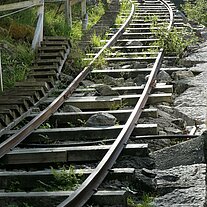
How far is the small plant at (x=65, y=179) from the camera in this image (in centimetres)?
507

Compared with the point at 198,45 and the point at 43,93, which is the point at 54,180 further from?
the point at 198,45

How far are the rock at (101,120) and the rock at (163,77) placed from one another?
2.47m

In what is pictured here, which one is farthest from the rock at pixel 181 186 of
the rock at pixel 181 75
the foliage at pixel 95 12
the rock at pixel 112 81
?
the foliage at pixel 95 12

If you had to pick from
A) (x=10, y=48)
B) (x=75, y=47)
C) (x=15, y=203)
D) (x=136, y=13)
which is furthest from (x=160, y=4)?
(x=15, y=203)

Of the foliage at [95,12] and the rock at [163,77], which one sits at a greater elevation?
the foliage at [95,12]

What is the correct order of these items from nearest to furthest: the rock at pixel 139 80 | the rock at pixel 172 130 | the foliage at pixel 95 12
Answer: the rock at pixel 172 130
the rock at pixel 139 80
the foliage at pixel 95 12

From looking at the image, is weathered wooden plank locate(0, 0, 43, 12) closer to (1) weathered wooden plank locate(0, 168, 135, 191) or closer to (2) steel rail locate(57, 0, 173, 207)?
(2) steel rail locate(57, 0, 173, 207)

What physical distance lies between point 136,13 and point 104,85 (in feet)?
30.1

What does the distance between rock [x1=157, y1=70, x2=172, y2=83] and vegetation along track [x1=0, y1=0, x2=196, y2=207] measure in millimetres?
115

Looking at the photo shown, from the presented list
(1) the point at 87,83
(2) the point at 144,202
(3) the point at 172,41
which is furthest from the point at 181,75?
(2) the point at 144,202

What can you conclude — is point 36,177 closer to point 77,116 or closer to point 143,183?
point 143,183

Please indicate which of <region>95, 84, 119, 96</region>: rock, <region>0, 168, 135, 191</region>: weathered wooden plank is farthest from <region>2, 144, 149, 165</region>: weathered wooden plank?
<region>95, 84, 119, 96</region>: rock

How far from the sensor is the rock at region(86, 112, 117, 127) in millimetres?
6746

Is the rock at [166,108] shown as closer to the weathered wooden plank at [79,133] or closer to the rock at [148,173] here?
the weathered wooden plank at [79,133]
